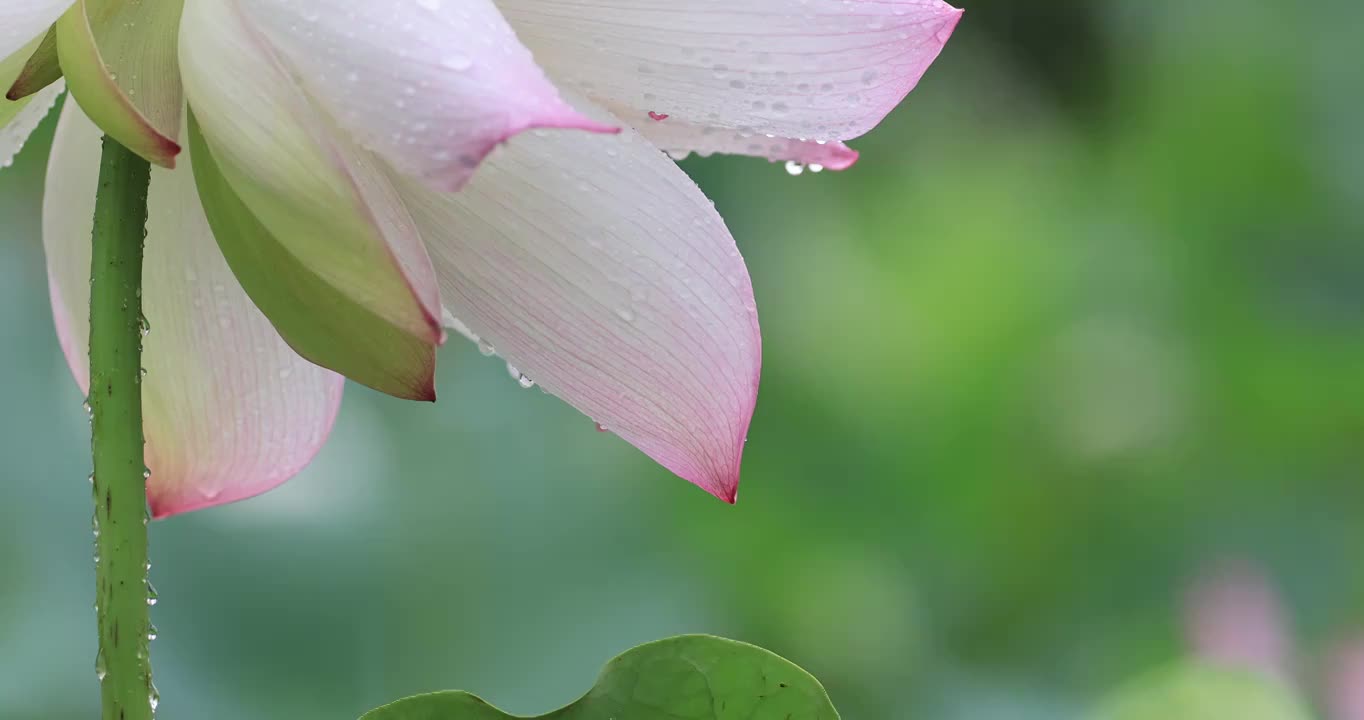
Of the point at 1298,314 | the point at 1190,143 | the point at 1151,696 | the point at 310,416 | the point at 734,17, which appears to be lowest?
the point at 1151,696

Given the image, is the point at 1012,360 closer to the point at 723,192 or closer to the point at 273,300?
the point at 723,192

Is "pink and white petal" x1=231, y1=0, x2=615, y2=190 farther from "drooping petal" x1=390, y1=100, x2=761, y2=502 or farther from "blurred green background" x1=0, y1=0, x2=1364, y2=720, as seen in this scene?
"blurred green background" x1=0, y1=0, x2=1364, y2=720

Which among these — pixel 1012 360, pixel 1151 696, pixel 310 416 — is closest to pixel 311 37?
pixel 310 416

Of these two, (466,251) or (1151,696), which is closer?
(466,251)

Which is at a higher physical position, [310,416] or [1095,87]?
[1095,87]

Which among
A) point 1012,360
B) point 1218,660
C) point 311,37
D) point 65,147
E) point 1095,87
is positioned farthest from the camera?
point 1095,87

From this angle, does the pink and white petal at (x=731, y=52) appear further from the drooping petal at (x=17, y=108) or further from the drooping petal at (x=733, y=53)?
the drooping petal at (x=17, y=108)

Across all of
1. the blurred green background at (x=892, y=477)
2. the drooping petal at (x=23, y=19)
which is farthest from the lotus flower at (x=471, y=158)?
the blurred green background at (x=892, y=477)
